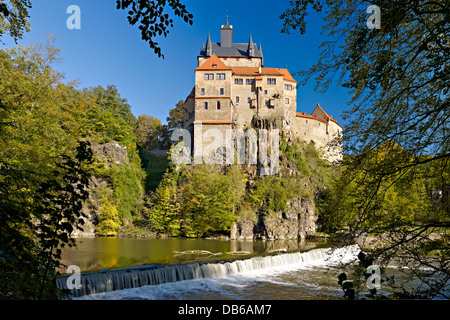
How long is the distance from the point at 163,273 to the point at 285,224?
24.5 metres

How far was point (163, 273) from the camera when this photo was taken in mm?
12461

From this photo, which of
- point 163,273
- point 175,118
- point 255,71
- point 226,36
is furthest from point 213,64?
point 163,273

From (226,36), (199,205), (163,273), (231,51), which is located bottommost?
(163,273)

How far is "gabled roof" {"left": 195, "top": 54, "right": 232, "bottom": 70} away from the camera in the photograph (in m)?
44.6

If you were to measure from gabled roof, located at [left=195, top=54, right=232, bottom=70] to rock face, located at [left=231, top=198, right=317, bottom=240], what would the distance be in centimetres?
2282

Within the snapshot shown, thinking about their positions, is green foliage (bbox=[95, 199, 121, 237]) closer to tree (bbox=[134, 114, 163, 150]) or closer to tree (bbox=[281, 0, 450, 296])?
tree (bbox=[134, 114, 163, 150])

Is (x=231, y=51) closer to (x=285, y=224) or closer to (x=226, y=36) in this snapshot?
(x=226, y=36)

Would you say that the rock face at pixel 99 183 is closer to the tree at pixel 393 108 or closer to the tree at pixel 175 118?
the tree at pixel 175 118

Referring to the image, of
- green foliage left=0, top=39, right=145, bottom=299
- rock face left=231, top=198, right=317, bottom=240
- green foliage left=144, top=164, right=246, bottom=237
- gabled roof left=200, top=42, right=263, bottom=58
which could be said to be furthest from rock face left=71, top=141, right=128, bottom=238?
gabled roof left=200, top=42, right=263, bottom=58

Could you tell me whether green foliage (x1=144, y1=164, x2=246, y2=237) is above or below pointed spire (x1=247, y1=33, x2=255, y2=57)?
below
